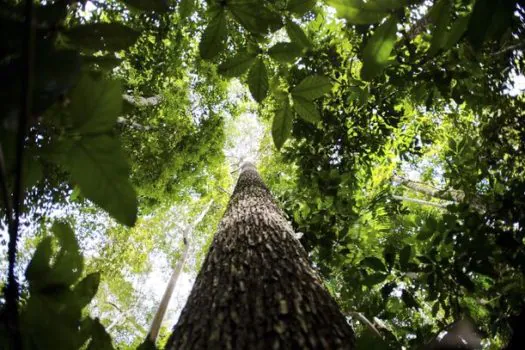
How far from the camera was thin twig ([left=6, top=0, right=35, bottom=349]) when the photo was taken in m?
0.25

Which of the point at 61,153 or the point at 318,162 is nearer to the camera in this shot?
the point at 61,153

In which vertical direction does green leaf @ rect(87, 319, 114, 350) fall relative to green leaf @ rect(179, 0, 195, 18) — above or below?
below

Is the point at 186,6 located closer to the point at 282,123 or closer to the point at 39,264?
the point at 282,123

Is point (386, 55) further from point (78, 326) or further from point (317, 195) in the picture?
point (317, 195)

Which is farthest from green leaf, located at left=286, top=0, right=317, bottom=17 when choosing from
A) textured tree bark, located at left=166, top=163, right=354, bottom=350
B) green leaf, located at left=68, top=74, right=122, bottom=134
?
textured tree bark, located at left=166, top=163, right=354, bottom=350

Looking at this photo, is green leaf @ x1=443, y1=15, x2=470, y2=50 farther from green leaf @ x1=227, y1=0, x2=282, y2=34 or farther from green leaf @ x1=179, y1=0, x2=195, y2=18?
green leaf @ x1=179, y1=0, x2=195, y2=18

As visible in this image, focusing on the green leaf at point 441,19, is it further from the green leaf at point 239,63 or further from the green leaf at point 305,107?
the green leaf at point 239,63

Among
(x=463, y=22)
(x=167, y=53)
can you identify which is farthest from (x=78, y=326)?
(x=167, y=53)

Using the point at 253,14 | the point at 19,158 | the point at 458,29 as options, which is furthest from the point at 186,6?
the point at 19,158

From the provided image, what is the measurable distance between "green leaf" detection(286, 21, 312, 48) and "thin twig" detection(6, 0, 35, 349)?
0.85 metres

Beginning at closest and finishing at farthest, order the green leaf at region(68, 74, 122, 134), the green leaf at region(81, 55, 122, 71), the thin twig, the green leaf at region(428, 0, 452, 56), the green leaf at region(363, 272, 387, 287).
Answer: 1. the thin twig
2. the green leaf at region(68, 74, 122, 134)
3. the green leaf at region(81, 55, 122, 71)
4. the green leaf at region(428, 0, 452, 56)
5. the green leaf at region(363, 272, 387, 287)

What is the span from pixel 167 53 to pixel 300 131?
2.70m

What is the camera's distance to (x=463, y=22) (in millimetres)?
826

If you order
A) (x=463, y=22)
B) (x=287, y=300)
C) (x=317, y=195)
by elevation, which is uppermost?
(x=317, y=195)
